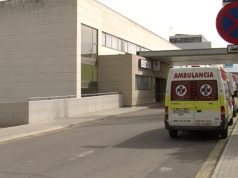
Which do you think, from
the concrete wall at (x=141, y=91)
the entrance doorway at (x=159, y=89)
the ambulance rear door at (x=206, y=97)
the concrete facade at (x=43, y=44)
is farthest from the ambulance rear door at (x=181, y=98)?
the entrance doorway at (x=159, y=89)

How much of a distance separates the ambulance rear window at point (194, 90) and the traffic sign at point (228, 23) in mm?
5260

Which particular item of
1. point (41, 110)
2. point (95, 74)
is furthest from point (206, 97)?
point (95, 74)

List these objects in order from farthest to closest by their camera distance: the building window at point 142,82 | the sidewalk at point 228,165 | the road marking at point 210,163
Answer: the building window at point 142,82
the road marking at point 210,163
the sidewalk at point 228,165

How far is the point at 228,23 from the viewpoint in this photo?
5316 millimetres

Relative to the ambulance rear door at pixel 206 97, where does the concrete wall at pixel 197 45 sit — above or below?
above

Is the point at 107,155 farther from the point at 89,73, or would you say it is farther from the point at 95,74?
the point at 95,74

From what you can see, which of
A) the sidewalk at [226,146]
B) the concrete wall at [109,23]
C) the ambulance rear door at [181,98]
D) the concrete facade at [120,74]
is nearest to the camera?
the sidewalk at [226,146]

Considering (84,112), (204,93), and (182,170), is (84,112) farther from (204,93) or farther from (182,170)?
(182,170)

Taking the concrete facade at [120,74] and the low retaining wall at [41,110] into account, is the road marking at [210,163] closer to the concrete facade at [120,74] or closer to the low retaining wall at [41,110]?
the low retaining wall at [41,110]

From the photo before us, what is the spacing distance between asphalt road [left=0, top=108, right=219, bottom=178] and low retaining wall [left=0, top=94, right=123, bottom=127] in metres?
3.81

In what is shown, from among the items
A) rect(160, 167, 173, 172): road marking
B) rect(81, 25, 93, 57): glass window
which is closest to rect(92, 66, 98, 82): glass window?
rect(81, 25, 93, 57): glass window

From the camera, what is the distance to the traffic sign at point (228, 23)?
5281 mm

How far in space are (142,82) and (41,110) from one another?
1515cm

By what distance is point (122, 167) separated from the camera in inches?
280
